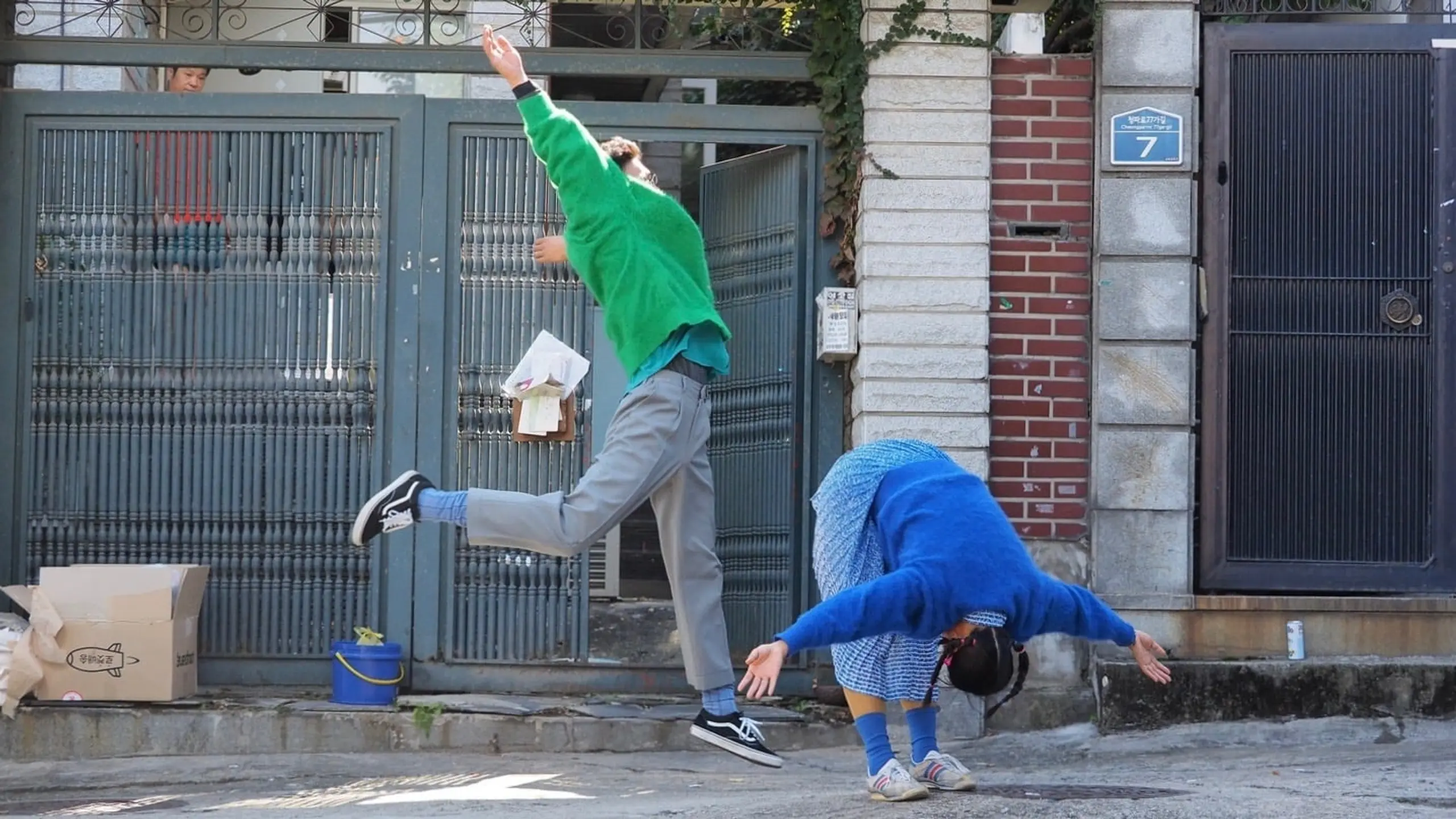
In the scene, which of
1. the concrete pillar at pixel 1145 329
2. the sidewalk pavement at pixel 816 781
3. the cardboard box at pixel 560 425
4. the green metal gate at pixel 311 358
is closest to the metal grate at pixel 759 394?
the green metal gate at pixel 311 358

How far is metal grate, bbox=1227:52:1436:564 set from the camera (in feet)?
21.1

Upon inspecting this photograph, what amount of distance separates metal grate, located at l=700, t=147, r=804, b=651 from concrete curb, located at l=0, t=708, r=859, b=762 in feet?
2.25

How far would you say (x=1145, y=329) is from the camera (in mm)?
6406

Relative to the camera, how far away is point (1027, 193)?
21.5 feet

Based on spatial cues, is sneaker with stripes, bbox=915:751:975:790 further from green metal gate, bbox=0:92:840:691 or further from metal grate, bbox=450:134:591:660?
metal grate, bbox=450:134:591:660

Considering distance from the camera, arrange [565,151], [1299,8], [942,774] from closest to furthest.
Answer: [942,774] → [565,151] → [1299,8]

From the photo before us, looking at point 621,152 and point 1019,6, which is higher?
point 1019,6

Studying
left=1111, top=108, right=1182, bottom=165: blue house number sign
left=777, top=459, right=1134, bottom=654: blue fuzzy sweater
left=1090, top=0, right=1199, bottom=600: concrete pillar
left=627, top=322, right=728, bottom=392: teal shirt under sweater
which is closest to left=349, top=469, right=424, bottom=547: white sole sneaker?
left=627, top=322, right=728, bottom=392: teal shirt under sweater

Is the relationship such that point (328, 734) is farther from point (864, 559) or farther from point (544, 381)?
point (864, 559)

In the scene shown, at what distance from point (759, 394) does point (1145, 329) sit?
1.49 meters

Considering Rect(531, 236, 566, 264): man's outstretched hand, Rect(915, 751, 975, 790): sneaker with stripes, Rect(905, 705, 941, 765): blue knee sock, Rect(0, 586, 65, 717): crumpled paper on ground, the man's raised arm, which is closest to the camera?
Rect(915, 751, 975, 790): sneaker with stripes

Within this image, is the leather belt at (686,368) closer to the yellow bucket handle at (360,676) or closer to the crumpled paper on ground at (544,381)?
the crumpled paper on ground at (544,381)

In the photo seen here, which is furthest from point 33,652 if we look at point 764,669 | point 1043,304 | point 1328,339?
point 1328,339

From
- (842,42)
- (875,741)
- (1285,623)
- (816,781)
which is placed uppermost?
(842,42)
